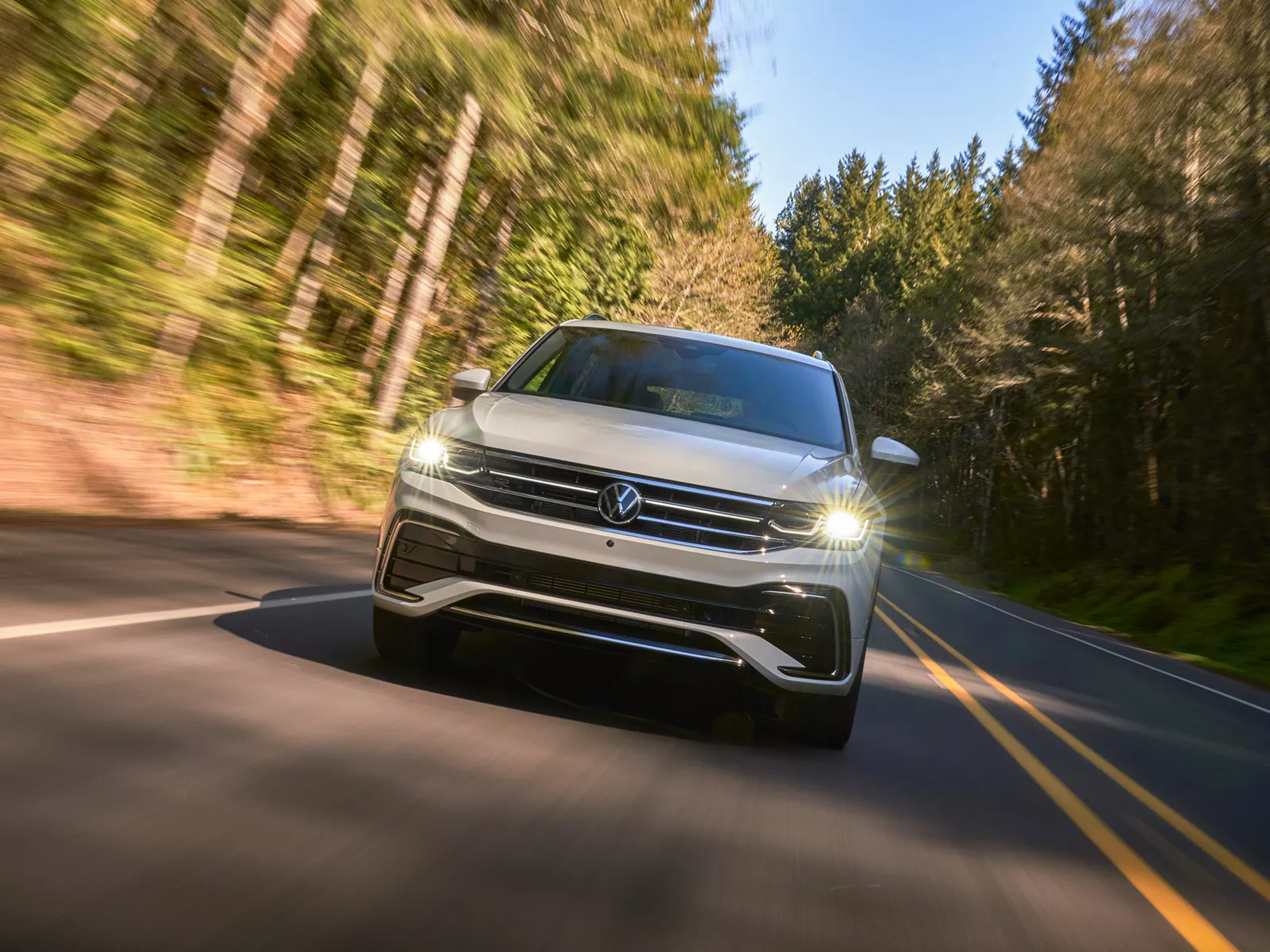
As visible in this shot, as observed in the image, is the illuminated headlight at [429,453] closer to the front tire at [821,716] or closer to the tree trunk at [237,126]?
the front tire at [821,716]

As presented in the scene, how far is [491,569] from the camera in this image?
→ 5.23 metres

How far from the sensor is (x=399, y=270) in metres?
19.4

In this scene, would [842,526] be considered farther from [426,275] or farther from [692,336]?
[426,275]

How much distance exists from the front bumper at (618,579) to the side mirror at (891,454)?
1641mm

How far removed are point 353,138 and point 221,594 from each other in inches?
390

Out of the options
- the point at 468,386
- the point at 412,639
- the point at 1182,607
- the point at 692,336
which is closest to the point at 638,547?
the point at 412,639

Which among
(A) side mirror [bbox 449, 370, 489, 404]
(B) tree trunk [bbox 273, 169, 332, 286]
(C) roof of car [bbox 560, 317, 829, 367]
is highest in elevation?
(B) tree trunk [bbox 273, 169, 332, 286]

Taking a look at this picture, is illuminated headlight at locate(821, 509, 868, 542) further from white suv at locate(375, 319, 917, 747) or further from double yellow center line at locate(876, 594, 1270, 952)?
double yellow center line at locate(876, 594, 1270, 952)

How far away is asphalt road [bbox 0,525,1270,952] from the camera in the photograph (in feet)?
10.4

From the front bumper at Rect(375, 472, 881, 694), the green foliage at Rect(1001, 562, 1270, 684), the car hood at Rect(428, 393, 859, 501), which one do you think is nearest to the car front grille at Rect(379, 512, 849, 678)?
the front bumper at Rect(375, 472, 881, 694)

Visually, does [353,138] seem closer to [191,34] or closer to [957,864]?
[191,34]

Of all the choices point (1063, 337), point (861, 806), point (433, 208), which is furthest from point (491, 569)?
point (1063, 337)

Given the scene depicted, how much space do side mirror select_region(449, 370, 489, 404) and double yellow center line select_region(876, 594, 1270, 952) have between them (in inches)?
131

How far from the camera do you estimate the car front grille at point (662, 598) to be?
5.13 metres
